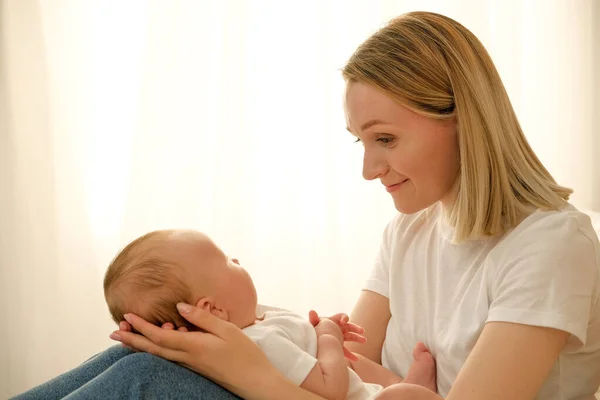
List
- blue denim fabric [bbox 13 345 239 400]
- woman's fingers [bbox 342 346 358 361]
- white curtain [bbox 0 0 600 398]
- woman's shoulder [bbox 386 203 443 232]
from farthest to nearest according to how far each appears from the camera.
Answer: white curtain [bbox 0 0 600 398], woman's shoulder [bbox 386 203 443 232], woman's fingers [bbox 342 346 358 361], blue denim fabric [bbox 13 345 239 400]

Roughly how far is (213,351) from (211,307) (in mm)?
140

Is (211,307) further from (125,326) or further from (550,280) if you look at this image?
(550,280)

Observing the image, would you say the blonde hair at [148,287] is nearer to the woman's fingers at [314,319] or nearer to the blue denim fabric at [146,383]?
the blue denim fabric at [146,383]

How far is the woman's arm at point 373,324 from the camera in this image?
6.42ft

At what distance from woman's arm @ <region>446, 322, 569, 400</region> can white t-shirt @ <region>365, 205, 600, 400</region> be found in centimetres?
3

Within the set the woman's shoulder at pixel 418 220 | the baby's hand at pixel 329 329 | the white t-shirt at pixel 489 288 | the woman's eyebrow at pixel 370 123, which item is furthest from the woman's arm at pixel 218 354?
the woman's shoulder at pixel 418 220

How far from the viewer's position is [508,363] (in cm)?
145

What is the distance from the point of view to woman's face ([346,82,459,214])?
65.6 inches

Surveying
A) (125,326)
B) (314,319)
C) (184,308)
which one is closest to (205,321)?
(184,308)

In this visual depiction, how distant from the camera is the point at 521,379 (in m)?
1.45

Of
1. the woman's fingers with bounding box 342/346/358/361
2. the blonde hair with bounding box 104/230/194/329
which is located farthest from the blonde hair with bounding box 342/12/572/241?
the blonde hair with bounding box 104/230/194/329

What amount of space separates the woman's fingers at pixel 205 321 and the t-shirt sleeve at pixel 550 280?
509 mm

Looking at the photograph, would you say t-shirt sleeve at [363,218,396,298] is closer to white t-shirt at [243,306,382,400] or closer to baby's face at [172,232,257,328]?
white t-shirt at [243,306,382,400]

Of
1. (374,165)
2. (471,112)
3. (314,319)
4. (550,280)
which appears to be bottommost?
(314,319)
